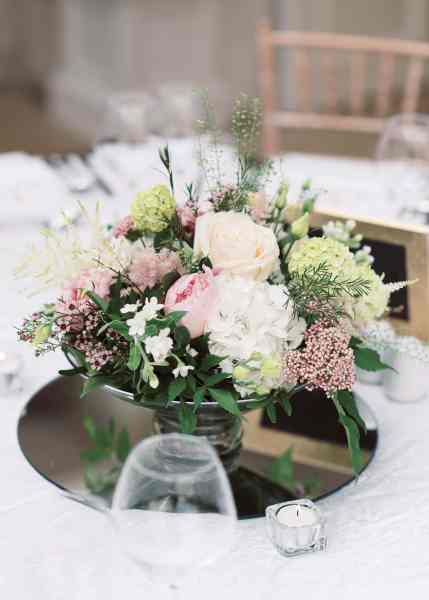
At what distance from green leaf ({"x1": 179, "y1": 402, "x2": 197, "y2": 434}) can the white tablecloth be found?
149mm

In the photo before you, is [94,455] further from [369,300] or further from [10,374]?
[369,300]

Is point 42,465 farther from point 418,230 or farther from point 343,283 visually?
point 418,230

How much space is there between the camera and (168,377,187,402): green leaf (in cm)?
102

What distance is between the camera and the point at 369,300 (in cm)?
112

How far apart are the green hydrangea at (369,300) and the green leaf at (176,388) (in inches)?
10.0

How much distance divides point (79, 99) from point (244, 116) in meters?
4.30

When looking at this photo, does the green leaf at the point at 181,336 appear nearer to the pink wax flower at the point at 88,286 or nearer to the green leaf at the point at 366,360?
the pink wax flower at the point at 88,286

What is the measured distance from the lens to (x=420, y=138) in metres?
2.08

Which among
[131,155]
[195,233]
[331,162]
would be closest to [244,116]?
[195,233]

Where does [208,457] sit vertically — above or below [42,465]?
above

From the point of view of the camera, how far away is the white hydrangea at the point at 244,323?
3.34 feet

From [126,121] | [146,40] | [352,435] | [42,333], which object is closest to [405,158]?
[126,121]

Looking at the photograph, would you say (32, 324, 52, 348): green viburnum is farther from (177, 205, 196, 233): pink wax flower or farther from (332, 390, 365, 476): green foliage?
(332, 390, 365, 476): green foliage

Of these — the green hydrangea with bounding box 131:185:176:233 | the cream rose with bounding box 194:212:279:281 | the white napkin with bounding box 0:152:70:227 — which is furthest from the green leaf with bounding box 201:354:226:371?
the white napkin with bounding box 0:152:70:227
